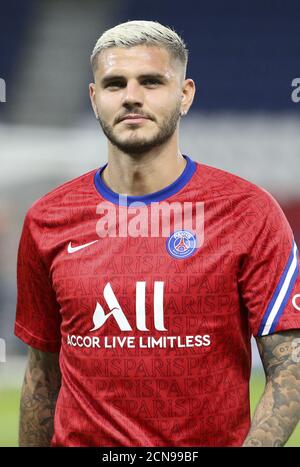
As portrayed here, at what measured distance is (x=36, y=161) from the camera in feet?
38.2

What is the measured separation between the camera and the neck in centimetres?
271

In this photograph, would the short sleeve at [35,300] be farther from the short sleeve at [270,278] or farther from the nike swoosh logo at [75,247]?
the short sleeve at [270,278]

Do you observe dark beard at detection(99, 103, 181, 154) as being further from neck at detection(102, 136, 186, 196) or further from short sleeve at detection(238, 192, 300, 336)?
short sleeve at detection(238, 192, 300, 336)

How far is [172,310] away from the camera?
8.36ft

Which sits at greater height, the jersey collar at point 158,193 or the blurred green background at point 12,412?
the jersey collar at point 158,193

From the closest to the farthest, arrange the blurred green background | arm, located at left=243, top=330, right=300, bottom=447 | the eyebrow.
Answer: arm, located at left=243, top=330, right=300, bottom=447, the eyebrow, the blurred green background

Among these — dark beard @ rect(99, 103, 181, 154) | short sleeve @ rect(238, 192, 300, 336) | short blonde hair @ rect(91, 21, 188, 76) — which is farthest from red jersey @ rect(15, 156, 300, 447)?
short blonde hair @ rect(91, 21, 188, 76)

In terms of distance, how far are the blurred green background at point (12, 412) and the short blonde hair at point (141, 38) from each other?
13.6 ft

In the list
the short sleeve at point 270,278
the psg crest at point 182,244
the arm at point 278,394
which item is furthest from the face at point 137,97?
the arm at point 278,394

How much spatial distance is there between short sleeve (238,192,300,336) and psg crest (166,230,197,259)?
16 centimetres

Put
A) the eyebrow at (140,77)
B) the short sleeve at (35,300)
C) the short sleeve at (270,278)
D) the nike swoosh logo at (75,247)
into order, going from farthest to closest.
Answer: the short sleeve at (35,300), the nike swoosh logo at (75,247), the eyebrow at (140,77), the short sleeve at (270,278)

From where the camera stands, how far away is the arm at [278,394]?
7.86 ft

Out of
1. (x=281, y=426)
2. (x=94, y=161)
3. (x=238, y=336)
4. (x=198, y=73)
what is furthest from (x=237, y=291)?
(x=198, y=73)

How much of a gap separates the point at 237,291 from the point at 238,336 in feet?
0.42
